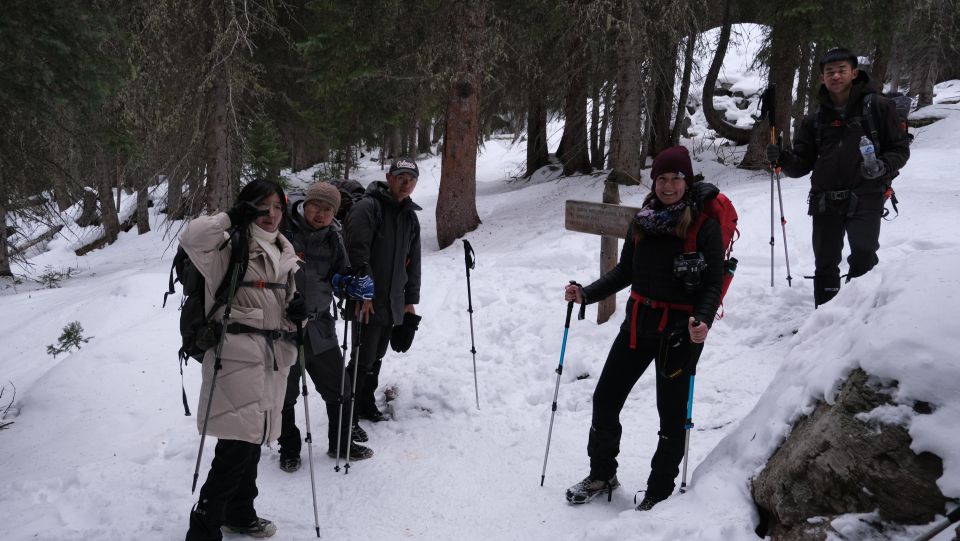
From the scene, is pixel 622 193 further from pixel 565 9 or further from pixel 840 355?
pixel 840 355

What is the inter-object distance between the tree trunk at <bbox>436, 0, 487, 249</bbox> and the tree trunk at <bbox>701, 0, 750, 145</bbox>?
20.8ft

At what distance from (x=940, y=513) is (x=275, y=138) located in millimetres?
17654

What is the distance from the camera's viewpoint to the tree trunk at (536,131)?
14.5 m

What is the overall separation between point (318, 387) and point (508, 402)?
2.03 metres

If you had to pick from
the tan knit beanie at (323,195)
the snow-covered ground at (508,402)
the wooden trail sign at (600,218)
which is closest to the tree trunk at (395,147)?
the snow-covered ground at (508,402)

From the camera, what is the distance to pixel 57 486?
14.4 feet

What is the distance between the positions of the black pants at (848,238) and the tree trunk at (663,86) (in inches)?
259

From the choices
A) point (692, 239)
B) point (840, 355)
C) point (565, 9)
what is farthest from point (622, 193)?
point (840, 355)

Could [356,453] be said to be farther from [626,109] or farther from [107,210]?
[107,210]

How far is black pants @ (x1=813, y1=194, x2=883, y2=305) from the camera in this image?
5.16 m

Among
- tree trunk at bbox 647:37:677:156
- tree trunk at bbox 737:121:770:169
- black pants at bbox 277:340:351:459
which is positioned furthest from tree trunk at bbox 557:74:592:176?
black pants at bbox 277:340:351:459

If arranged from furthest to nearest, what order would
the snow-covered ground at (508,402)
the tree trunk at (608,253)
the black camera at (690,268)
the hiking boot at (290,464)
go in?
1. the tree trunk at (608,253)
2. the hiking boot at (290,464)
3. the black camera at (690,268)
4. the snow-covered ground at (508,402)

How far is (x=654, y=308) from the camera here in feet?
12.4

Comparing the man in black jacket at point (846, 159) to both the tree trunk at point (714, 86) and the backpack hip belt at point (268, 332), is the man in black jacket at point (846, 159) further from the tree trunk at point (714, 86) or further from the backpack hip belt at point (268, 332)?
the tree trunk at point (714, 86)
